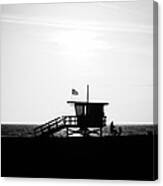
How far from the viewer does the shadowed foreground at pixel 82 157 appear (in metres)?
4.50

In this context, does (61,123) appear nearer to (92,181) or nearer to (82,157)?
(82,157)

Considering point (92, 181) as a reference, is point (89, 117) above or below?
above

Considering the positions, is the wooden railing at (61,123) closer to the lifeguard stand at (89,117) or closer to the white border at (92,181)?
the lifeguard stand at (89,117)

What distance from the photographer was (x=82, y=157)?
181 inches

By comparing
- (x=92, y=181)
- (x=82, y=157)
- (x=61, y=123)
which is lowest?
(x=92, y=181)

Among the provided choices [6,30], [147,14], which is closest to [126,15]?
[147,14]

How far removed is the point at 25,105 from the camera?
4.70 metres

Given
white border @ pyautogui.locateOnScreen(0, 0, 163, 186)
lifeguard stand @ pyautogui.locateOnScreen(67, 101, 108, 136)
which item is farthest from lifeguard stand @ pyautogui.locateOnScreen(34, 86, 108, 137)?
white border @ pyautogui.locateOnScreen(0, 0, 163, 186)

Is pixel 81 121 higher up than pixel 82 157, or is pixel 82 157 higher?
pixel 81 121

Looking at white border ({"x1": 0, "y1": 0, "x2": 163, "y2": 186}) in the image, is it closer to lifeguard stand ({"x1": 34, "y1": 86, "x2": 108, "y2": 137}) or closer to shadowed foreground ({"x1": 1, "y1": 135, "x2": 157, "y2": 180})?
shadowed foreground ({"x1": 1, "y1": 135, "x2": 157, "y2": 180})

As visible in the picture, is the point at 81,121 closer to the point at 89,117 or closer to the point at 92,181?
the point at 89,117

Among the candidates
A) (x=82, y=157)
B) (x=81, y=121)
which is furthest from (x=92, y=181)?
(x=81, y=121)

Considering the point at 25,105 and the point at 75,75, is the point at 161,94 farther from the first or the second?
the point at 25,105

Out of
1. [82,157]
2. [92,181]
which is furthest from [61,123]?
[92,181]
